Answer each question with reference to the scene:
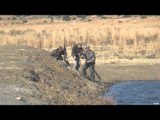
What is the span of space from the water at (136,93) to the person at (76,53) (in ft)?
3.45

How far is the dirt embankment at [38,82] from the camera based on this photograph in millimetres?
14541

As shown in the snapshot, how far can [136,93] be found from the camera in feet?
48.6

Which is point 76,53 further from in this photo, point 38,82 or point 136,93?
point 136,93

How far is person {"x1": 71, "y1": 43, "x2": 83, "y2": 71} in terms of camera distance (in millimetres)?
15273

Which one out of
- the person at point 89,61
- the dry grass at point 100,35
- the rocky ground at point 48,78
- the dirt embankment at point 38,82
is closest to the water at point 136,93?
the rocky ground at point 48,78

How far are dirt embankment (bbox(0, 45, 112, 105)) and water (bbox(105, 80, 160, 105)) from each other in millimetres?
279

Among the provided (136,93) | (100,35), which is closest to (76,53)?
(100,35)

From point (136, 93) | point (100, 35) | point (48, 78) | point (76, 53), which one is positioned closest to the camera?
point (136, 93)

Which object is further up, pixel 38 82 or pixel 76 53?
pixel 76 53

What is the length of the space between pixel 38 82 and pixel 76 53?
48.4 inches

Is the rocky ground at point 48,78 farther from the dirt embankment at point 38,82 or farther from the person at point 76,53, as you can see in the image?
the person at point 76,53
